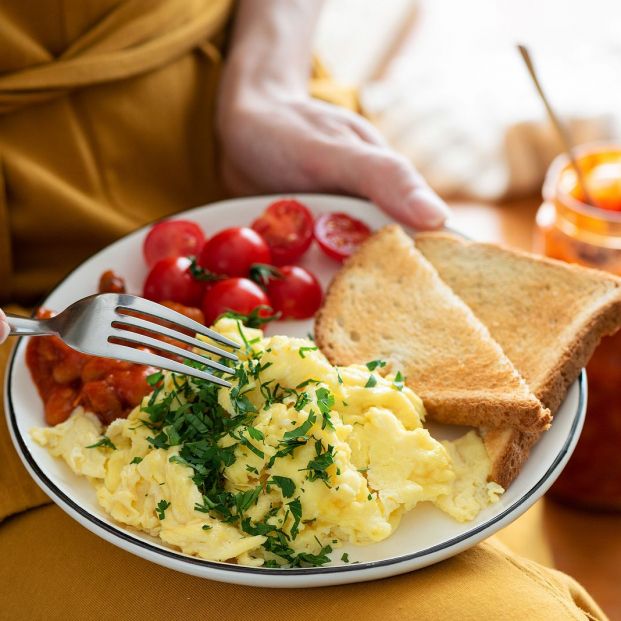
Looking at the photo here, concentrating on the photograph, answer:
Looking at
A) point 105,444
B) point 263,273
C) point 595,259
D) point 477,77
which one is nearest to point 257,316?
point 263,273

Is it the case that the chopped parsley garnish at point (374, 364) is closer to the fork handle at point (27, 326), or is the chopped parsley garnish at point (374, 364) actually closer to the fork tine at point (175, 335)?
the fork tine at point (175, 335)

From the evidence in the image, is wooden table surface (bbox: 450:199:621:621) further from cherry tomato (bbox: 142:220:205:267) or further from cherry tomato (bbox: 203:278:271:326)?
cherry tomato (bbox: 142:220:205:267)

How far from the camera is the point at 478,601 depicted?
1.51 m

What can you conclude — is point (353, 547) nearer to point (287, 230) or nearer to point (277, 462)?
point (277, 462)

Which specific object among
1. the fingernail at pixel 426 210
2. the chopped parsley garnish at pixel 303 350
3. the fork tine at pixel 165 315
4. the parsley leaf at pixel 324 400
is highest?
the fork tine at pixel 165 315

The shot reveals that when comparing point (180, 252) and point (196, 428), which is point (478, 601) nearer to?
point (196, 428)

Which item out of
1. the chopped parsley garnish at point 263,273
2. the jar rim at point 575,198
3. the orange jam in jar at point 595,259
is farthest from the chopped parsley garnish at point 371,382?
the jar rim at point 575,198

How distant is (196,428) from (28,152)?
1029 millimetres

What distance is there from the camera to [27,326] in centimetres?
164

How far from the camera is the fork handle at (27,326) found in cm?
160

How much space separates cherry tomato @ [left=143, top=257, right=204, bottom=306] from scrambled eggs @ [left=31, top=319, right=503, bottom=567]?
0.48 meters

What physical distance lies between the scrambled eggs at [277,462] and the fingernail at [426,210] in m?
0.69

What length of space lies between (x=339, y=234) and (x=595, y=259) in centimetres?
74

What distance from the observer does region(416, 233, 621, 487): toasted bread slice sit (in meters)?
1.80
